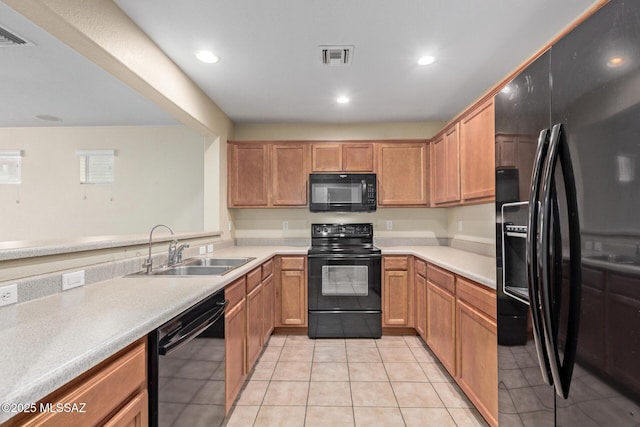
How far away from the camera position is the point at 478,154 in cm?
234

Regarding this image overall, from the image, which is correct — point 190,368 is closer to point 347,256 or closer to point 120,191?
point 347,256

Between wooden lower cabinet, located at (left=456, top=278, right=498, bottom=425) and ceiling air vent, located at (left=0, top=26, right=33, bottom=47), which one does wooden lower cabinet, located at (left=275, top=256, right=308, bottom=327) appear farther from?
ceiling air vent, located at (left=0, top=26, right=33, bottom=47)

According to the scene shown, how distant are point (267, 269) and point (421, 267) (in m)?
1.51

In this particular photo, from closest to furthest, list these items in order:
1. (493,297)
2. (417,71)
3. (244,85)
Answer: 1. (493,297)
2. (417,71)
3. (244,85)

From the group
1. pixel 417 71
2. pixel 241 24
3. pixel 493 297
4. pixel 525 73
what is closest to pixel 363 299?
pixel 493 297

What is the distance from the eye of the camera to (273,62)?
7.51ft

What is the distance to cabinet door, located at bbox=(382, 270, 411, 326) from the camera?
10.1ft

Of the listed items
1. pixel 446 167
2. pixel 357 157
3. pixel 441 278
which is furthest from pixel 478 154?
pixel 357 157

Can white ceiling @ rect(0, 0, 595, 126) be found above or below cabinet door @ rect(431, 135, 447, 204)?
above

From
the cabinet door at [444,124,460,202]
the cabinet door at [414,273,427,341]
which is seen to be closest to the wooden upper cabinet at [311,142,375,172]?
the cabinet door at [444,124,460,202]

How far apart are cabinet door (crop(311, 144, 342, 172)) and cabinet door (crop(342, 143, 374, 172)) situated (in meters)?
0.07

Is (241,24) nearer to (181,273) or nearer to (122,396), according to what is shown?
(181,273)

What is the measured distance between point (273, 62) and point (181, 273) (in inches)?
69.9

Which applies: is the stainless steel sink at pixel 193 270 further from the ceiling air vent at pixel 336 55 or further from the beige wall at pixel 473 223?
the beige wall at pixel 473 223
